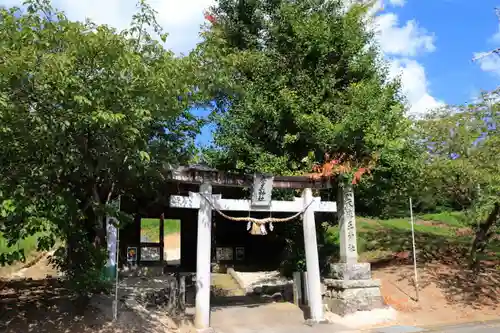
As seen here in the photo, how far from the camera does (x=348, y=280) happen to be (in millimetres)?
12531

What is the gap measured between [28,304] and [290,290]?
25.1 feet

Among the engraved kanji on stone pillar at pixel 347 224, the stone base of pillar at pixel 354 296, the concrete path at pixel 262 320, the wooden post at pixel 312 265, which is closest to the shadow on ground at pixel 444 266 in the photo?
the stone base of pillar at pixel 354 296

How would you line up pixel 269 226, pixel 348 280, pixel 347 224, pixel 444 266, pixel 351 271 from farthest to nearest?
pixel 444 266 < pixel 347 224 < pixel 351 271 < pixel 348 280 < pixel 269 226

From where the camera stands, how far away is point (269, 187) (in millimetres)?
11680

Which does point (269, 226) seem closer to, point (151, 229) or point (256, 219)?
point (256, 219)

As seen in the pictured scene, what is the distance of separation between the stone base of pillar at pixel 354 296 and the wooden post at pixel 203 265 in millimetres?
4010

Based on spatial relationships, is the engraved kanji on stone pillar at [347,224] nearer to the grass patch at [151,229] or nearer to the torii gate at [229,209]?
the torii gate at [229,209]

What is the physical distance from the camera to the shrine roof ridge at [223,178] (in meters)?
10.6

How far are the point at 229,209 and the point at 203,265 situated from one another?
5.29 ft

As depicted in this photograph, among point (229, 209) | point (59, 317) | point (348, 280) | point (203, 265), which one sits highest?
point (229, 209)

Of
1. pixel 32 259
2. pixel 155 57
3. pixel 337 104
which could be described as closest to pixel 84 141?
pixel 155 57

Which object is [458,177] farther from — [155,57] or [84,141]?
[84,141]

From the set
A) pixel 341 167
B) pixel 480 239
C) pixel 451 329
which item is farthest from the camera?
pixel 480 239

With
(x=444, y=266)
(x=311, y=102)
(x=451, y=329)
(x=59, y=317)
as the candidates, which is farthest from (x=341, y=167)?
(x=59, y=317)
